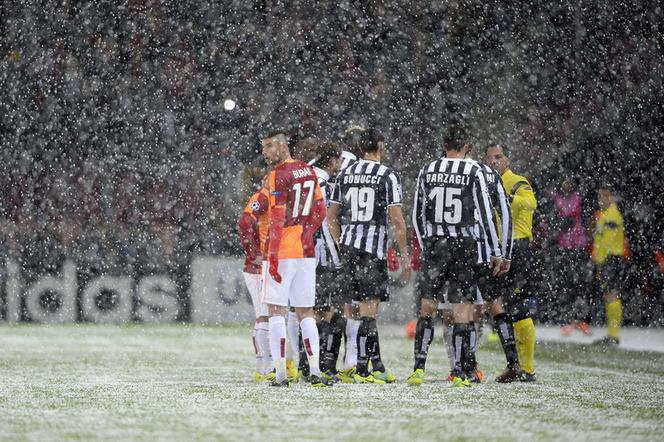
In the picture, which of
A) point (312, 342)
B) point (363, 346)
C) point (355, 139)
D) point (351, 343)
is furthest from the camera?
point (351, 343)

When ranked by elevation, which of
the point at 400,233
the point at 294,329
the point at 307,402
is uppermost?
the point at 400,233

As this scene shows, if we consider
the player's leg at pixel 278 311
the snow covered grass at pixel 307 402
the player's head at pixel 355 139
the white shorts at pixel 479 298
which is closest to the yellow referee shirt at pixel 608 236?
the snow covered grass at pixel 307 402

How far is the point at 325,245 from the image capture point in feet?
28.7

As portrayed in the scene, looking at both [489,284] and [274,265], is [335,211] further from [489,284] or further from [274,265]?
[489,284]

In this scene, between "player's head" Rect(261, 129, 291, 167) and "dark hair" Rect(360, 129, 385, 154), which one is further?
"dark hair" Rect(360, 129, 385, 154)

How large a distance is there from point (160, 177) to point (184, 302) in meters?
3.84

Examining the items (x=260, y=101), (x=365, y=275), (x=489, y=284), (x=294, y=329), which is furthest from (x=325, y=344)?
(x=260, y=101)

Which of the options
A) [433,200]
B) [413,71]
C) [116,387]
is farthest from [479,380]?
[413,71]

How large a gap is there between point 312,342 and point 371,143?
4.93 ft

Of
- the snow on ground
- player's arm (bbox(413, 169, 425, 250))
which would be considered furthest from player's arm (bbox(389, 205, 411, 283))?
the snow on ground

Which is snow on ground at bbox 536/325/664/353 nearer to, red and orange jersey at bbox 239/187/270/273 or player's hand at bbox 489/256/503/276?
A: player's hand at bbox 489/256/503/276

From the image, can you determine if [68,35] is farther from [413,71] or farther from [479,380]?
[479,380]

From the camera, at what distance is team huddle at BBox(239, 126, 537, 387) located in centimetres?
801

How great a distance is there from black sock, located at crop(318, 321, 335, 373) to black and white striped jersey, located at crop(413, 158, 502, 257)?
1.07 meters
